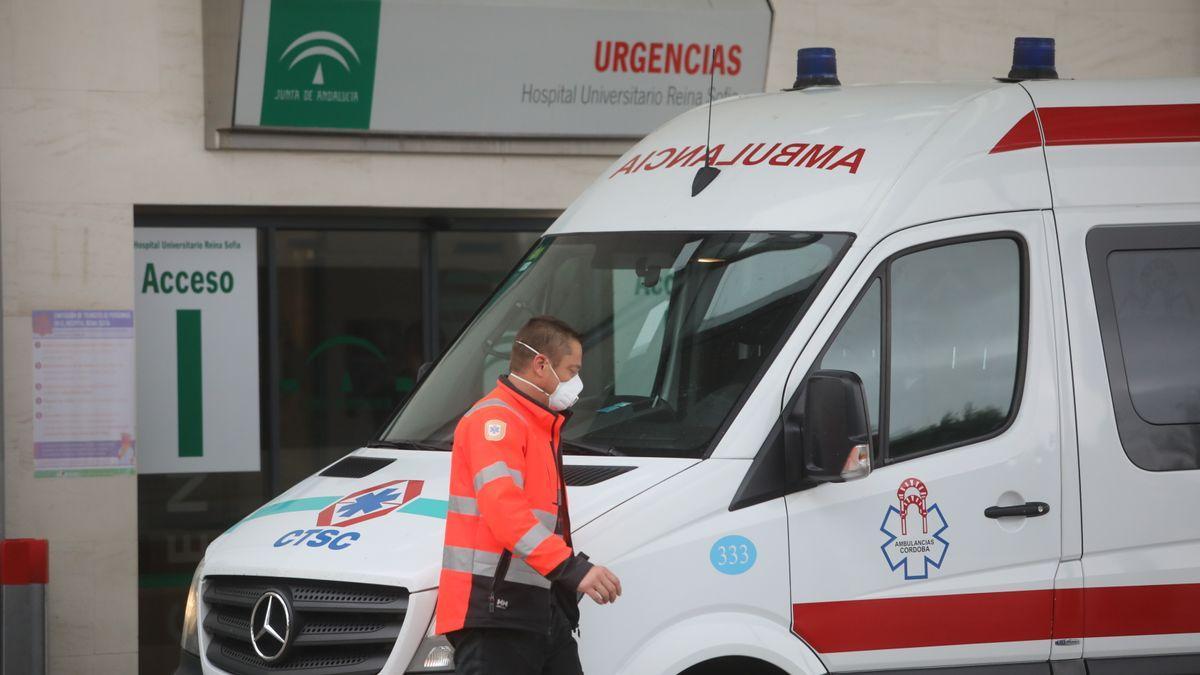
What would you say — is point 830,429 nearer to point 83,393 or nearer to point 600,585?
point 600,585

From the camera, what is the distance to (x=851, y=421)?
4504 mm

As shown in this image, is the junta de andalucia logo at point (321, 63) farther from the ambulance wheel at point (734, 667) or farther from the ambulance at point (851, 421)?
the ambulance wheel at point (734, 667)

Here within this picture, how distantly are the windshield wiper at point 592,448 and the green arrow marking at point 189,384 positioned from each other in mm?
5158

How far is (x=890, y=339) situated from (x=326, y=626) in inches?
76.1

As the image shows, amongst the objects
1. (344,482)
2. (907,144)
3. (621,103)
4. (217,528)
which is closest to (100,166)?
(217,528)

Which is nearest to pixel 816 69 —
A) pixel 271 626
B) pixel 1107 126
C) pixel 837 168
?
pixel 837 168

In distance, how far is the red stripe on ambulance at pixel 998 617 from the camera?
4801 mm

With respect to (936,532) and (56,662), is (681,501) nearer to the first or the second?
(936,532)

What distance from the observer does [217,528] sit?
32.2 ft

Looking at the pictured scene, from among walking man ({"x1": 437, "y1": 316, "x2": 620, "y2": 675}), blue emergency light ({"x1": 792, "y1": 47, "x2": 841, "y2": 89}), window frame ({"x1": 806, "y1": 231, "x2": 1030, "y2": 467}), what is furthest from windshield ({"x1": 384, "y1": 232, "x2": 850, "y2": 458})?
blue emergency light ({"x1": 792, "y1": 47, "x2": 841, "y2": 89})

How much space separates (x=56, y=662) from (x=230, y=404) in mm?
1785

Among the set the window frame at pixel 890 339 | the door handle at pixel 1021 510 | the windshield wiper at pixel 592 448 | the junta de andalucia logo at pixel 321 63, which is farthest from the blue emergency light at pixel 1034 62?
the junta de andalucia logo at pixel 321 63

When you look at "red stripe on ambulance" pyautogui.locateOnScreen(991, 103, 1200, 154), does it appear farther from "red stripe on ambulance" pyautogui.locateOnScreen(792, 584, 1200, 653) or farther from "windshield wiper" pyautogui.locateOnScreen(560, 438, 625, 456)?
"windshield wiper" pyautogui.locateOnScreen(560, 438, 625, 456)

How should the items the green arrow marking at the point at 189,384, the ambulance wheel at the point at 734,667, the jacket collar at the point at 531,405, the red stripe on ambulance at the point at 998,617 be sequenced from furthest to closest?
the green arrow marking at the point at 189,384 → the red stripe on ambulance at the point at 998,617 → the ambulance wheel at the point at 734,667 → the jacket collar at the point at 531,405
